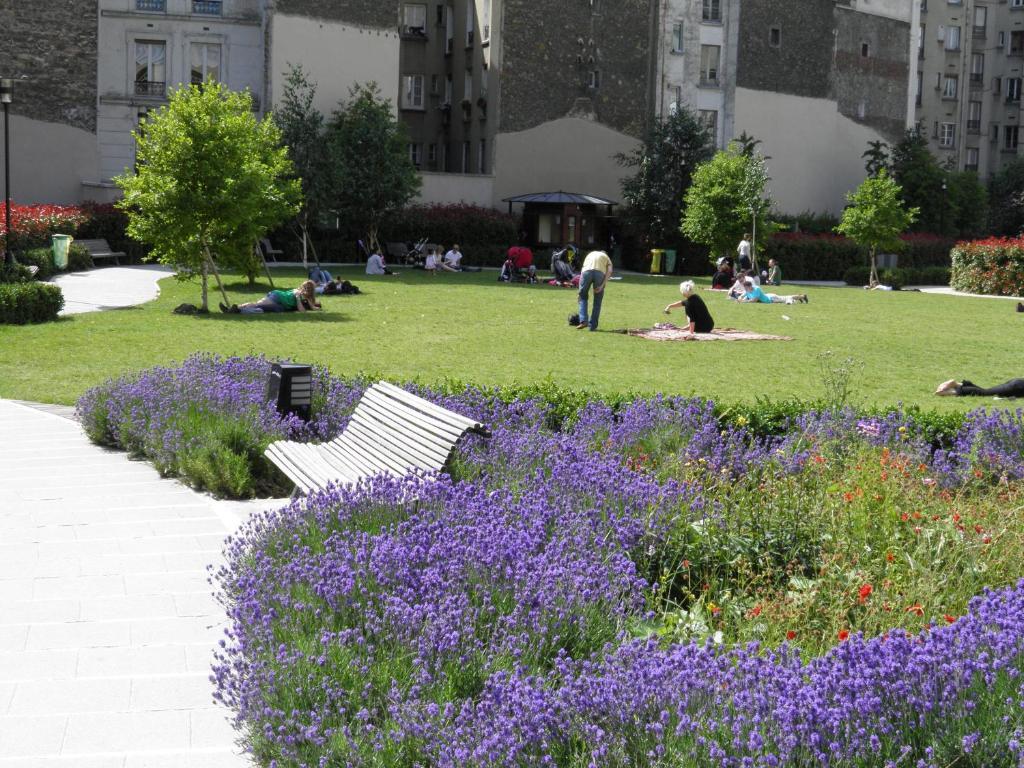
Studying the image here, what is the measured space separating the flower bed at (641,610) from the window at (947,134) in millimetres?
75321

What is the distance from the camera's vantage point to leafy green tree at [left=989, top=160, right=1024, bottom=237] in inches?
2832

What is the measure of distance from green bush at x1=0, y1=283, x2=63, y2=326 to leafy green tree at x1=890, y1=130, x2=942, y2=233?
1942 inches

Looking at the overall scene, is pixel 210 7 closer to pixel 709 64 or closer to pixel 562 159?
pixel 562 159

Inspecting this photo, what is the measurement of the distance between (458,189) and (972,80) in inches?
1764

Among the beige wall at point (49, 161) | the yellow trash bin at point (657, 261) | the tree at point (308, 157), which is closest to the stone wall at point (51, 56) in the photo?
the beige wall at point (49, 161)

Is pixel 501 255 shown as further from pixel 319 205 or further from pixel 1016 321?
pixel 1016 321

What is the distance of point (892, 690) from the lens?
3.78m

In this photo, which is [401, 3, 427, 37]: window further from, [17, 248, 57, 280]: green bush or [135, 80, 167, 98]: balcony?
[17, 248, 57, 280]: green bush

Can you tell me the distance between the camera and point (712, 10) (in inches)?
2315

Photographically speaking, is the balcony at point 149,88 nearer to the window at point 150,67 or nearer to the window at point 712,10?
the window at point 150,67

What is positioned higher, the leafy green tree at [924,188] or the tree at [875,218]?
the leafy green tree at [924,188]

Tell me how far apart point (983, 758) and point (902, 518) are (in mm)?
3123

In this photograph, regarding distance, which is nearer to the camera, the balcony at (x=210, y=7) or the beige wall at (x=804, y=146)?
the balcony at (x=210, y=7)

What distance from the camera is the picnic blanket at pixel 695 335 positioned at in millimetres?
21281
